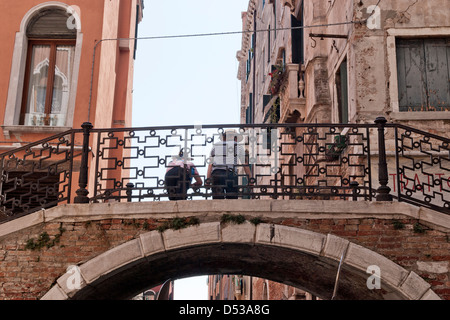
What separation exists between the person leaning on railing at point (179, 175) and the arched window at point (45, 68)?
3859mm

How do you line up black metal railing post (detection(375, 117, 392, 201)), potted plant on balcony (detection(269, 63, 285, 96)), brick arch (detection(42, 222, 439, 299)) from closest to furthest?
brick arch (detection(42, 222, 439, 299)) < black metal railing post (detection(375, 117, 392, 201)) < potted plant on balcony (detection(269, 63, 285, 96))

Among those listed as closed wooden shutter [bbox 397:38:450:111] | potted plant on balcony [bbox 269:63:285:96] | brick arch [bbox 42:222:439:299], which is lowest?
brick arch [bbox 42:222:439:299]

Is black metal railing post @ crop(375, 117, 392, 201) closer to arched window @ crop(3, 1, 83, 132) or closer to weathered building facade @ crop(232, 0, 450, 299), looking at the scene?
weathered building facade @ crop(232, 0, 450, 299)

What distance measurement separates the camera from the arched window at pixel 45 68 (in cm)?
1210

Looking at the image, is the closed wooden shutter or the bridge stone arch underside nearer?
the bridge stone arch underside

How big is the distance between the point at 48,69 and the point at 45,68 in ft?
0.20

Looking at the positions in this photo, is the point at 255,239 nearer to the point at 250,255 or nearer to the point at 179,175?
the point at 250,255

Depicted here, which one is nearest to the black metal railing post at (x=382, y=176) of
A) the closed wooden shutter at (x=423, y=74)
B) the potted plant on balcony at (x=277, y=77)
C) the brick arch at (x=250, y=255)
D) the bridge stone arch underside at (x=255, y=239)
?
the bridge stone arch underside at (x=255, y=239)

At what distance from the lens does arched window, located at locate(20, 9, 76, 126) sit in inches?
480

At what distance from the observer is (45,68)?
12.5m

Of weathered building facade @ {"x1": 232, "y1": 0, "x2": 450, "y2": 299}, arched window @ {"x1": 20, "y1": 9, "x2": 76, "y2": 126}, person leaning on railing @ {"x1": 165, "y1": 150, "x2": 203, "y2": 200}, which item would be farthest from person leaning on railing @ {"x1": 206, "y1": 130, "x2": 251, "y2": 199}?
arched window @ {"x1": 20, "y1": 9, "x2": 76, "y2": 126}

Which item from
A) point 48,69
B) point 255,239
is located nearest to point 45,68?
point 48,69

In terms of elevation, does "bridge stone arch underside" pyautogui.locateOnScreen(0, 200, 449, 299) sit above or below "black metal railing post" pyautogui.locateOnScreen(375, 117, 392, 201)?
below
